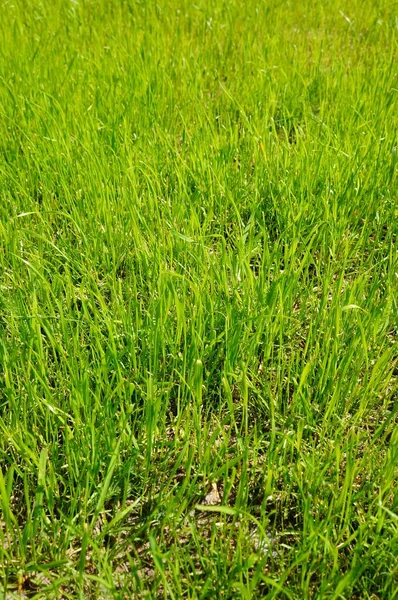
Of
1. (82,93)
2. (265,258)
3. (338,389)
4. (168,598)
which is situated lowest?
(168,598)

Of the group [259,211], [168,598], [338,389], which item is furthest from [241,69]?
[168,598]

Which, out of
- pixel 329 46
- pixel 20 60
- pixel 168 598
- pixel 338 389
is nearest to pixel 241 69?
pixel 329 46

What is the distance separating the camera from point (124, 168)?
6.63 ft

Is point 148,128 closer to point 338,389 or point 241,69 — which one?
point 241,69

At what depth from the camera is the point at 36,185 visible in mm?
2125

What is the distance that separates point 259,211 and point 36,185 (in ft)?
2.47

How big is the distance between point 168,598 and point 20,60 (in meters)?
2.32

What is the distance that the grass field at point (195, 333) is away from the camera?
120 centimetres

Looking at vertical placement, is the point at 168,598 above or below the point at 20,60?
below

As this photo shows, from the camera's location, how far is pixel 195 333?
1479 millimetres

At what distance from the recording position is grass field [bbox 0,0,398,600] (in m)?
1.20

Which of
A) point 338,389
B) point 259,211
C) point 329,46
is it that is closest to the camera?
point 338,389

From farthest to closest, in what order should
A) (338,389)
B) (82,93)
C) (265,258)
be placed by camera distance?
(82,93)
(265,258)
(338,389)

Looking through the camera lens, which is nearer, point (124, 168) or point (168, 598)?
point (168, 598)
